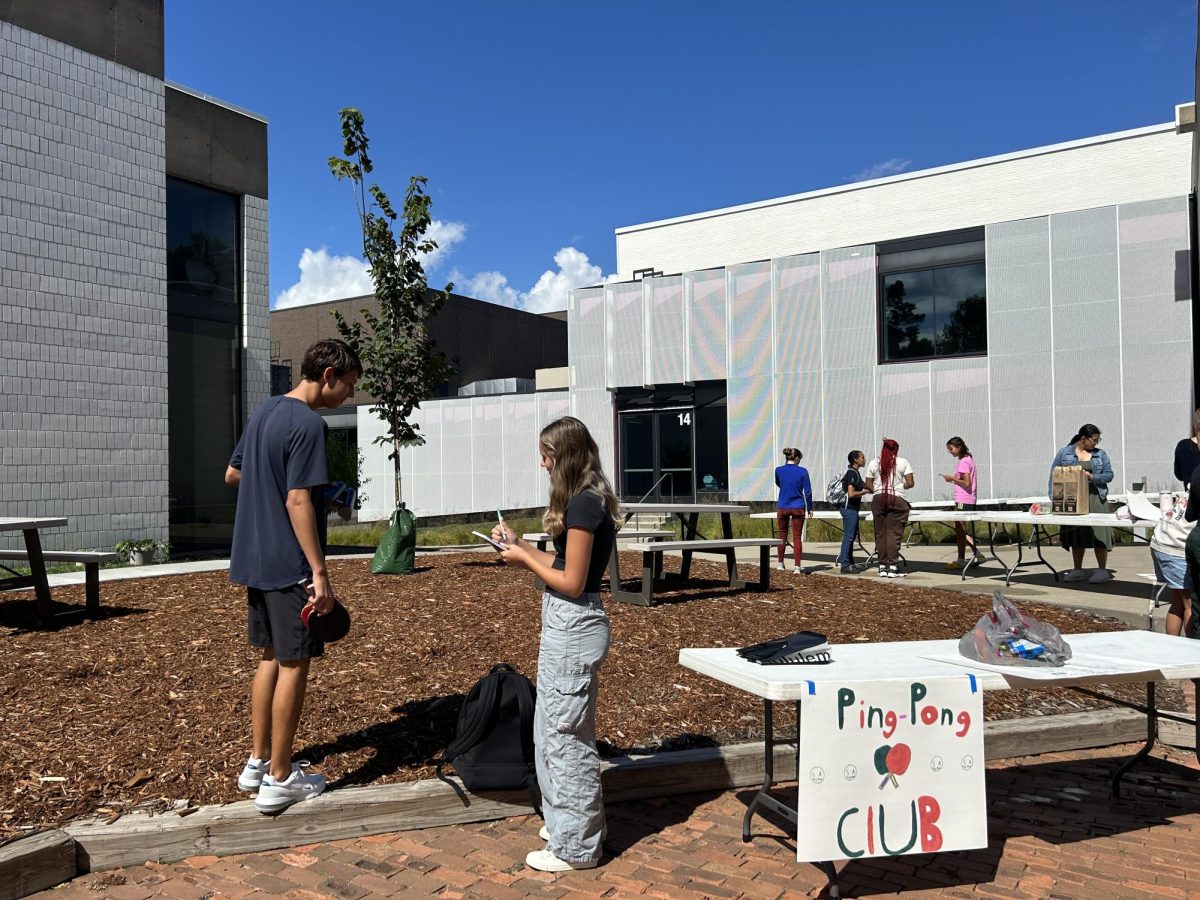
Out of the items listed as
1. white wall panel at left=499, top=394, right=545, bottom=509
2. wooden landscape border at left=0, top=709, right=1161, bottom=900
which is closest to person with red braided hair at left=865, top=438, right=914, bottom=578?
wooden landscape border at left=0, top=709, right=1161, bottom=900

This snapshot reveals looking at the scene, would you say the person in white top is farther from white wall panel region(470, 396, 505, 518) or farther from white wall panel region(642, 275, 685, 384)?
white wall panel region(470, 396, 505, 518)

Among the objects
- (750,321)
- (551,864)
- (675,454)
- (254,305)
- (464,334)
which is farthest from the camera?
(464,334)

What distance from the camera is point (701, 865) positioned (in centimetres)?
380

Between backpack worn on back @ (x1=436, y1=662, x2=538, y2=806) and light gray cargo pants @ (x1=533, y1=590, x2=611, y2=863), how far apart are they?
0.42 meters

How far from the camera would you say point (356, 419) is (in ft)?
128

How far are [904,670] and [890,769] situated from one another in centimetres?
43

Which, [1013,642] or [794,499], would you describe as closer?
[1013,642]

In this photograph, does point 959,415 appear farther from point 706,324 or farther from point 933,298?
point 706,324

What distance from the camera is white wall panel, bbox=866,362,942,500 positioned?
2298cm

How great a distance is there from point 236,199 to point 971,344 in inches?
650

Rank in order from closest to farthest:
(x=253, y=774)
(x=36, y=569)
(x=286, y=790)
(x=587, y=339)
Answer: (x=286, y=790) → (x=253, y=774) → (x=36, y=569) → (x=587, y=339)

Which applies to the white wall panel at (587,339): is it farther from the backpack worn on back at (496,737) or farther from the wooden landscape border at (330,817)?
the backpack worn on back at (496,737)

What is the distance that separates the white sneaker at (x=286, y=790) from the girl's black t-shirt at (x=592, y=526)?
1458 mm

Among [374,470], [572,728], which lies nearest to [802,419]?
[374,470]
